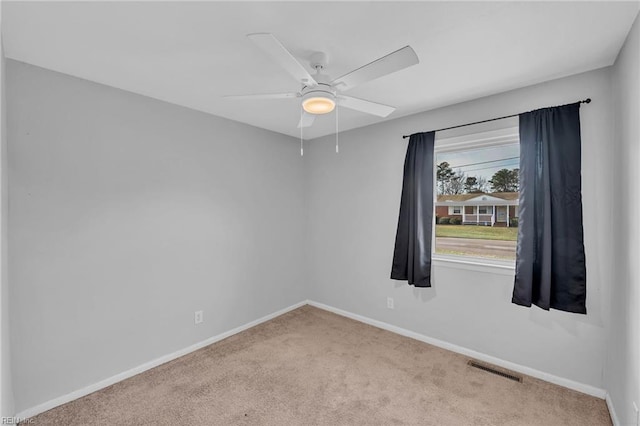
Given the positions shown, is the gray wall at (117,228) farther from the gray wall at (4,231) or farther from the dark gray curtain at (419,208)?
the dark gray curtain at (419,208)

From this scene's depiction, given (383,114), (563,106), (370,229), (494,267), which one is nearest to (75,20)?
(383,114)

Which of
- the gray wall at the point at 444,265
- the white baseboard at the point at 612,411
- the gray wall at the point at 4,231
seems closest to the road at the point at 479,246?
the gray wall at the point at 444,265

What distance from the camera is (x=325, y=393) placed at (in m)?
2.27

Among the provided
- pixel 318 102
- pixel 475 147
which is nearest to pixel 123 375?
pixel 318 102

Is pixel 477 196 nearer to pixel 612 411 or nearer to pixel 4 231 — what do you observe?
pixel 612 411

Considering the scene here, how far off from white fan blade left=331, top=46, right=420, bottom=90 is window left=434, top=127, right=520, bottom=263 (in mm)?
1596

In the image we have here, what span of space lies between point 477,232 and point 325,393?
200 cm

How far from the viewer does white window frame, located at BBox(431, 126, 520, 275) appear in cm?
261

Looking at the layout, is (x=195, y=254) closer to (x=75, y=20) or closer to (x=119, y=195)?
(x=119, y=195)

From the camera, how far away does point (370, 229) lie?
353 centimetres

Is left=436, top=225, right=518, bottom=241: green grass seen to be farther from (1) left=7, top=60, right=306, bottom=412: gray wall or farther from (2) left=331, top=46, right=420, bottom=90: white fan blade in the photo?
(1) left=7, top=60, right=306, bottom=412: gray wall

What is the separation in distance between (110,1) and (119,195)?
4.87ft

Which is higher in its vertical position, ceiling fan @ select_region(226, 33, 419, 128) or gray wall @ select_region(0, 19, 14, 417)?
ceiling fan @ select_region(226, 33, 419, 128)

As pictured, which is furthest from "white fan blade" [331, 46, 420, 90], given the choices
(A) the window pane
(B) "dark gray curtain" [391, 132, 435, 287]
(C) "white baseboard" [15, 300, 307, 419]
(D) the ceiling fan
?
(C) "white baseboard" [15, 300, 307, 419]
